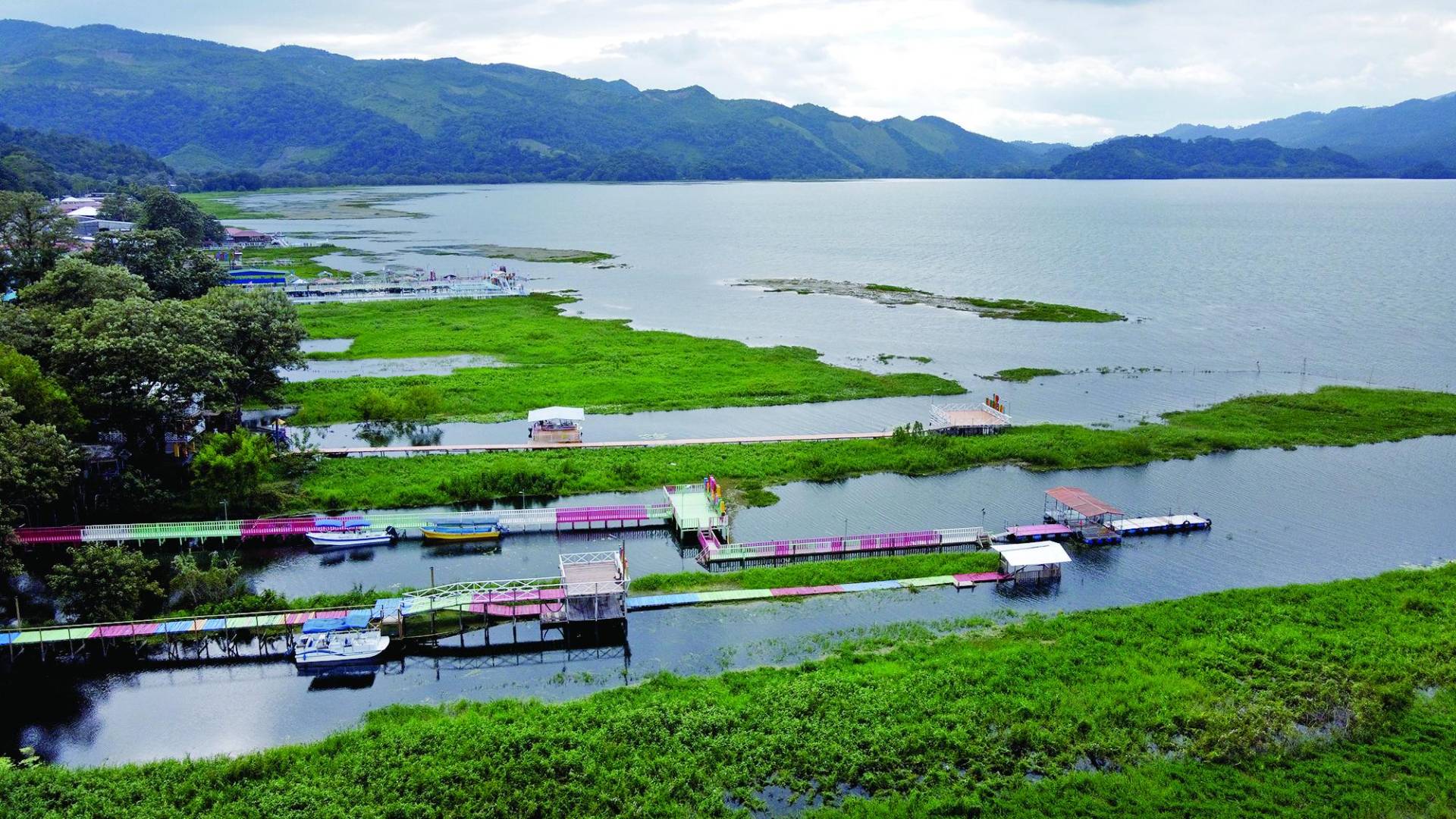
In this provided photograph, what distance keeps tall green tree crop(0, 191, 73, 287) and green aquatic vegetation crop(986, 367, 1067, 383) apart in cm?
8322

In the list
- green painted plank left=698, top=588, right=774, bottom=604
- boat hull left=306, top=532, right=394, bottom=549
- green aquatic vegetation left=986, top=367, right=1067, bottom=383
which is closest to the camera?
green painted plank left=698, top=588, right=774, bottom=604

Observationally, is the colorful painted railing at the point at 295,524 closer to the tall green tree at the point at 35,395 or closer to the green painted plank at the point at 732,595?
the tall green tree at the point at 35,395

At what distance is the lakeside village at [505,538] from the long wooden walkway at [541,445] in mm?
151

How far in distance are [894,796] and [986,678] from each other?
761 centimetres

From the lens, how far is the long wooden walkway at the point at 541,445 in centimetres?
6050

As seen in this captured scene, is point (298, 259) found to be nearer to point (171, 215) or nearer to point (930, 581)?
point (171, 215)

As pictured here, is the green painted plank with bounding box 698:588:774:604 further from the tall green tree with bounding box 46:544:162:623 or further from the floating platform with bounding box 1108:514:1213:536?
the tall green tree with bounding box 46:544:162:623

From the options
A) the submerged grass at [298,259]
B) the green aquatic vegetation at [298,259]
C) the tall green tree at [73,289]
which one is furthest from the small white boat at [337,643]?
the submerged grass at [298,259]

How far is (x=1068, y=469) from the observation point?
196ft

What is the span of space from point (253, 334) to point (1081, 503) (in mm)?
54557

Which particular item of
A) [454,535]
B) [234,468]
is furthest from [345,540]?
[234,468]

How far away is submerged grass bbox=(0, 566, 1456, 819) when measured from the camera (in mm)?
27312

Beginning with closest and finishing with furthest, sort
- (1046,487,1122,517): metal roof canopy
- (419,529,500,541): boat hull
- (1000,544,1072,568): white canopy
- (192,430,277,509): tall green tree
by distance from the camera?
(1000,544,1072,568): white canopy
(419,529,500,541): boat hull
(1046,487,1122,517): metal roof canopy
(192,430,277,509): tall green tree

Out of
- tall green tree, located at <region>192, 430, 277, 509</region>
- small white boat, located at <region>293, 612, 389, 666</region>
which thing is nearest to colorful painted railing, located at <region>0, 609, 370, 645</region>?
small white boat, located at <region>293, 612, 389, 666</region>
